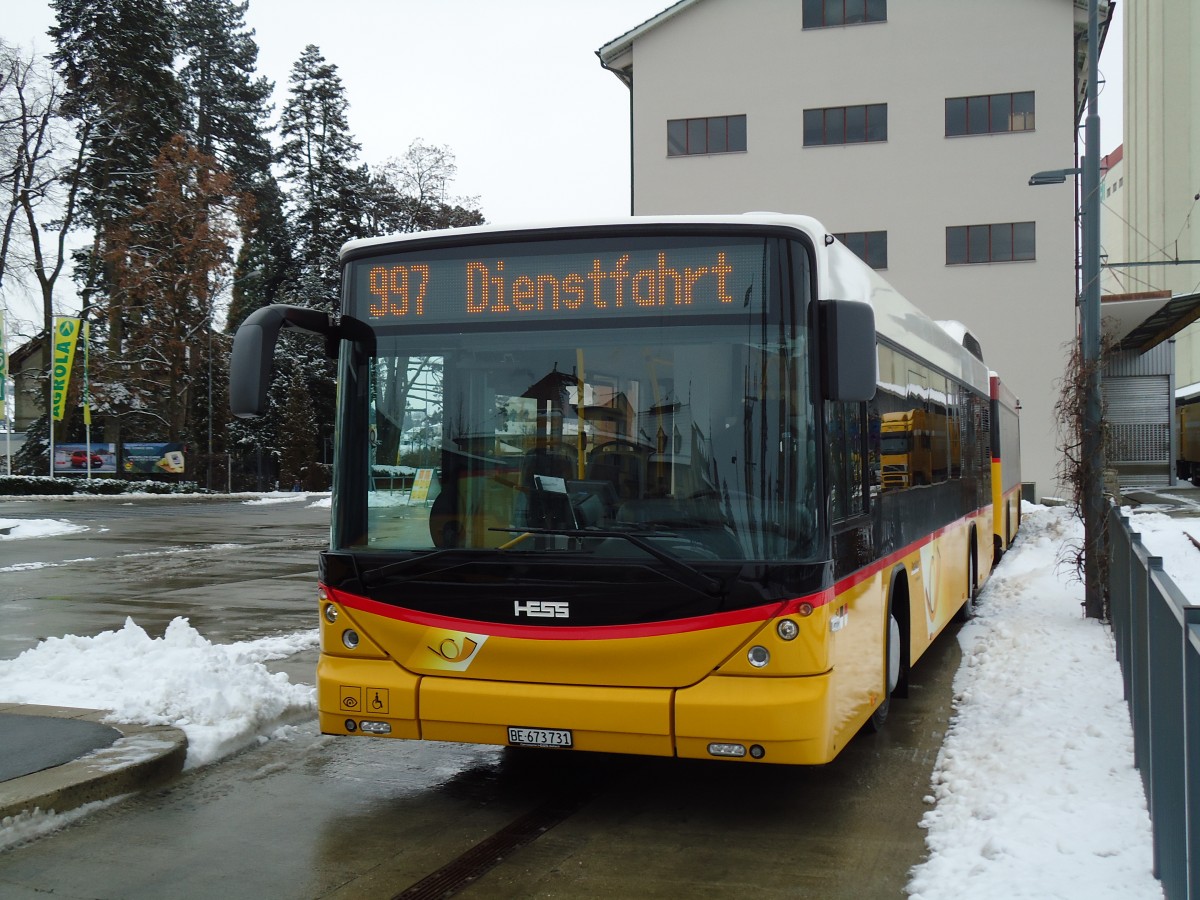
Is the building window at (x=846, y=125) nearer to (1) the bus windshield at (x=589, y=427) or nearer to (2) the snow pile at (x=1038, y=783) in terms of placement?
(2) the snow pile at (x=1038, y=783)

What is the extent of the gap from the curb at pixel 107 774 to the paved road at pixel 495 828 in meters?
0.11

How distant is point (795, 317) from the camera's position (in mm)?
5617

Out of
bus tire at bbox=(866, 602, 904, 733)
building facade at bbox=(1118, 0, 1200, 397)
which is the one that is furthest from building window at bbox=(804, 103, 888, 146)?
bus tire at bbox=(866, 602, 904, 733)

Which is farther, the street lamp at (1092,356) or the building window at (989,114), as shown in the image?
the building window at (989,114)

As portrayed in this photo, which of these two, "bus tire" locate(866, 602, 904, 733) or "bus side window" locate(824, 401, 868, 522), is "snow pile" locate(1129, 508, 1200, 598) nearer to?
"bus tire" locate(866, 602, 904, 733)

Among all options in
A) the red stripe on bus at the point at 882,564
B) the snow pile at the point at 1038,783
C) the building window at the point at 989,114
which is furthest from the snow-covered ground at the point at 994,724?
the building window at the point at 989,114

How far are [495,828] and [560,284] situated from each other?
2581mm

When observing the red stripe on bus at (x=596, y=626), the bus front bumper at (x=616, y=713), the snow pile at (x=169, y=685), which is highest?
the red stripe on bus at (x=596, y=626)

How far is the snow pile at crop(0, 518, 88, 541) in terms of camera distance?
2578 cm

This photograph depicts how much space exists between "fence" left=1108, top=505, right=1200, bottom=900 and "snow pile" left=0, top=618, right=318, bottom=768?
4965 mm

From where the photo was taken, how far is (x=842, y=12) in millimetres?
38094

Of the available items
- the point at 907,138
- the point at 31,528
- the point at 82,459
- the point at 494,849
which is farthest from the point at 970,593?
the point at 82,459

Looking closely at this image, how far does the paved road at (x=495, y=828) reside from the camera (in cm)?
Answer: 500

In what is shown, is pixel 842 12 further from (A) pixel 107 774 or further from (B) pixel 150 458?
(A) pixel 107 774
